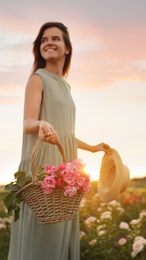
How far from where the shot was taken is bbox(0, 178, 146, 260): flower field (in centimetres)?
537

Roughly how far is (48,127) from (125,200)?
12.1ft

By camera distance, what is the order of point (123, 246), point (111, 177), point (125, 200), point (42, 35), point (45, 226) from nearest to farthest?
point (45, 226) → point (42, 35) → point (111, 177) → point (123, 246) → point (125, 200)

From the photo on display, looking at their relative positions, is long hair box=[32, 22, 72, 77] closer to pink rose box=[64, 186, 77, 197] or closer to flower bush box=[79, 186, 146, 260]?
pink rose box=[64, 186, 77, 197]

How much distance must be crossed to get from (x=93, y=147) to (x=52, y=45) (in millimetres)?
926

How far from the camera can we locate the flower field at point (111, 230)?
5369 millimetres

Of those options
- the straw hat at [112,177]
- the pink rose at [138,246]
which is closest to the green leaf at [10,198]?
the straw hat at [112,177]

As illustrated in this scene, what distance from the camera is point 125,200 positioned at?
7.21 m

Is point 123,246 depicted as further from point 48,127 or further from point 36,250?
point 48,127

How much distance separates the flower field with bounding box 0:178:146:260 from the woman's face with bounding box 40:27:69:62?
1127mm

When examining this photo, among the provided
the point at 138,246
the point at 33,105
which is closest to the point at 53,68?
the point at 33,105

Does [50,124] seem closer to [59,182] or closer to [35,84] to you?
[35,84]

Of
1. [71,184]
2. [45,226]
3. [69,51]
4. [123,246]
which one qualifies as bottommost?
[123,246]

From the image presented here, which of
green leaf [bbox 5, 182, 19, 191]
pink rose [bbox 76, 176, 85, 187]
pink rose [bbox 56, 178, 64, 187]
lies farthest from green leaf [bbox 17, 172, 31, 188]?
pink rose [bbox 76, 176, 85, 187]

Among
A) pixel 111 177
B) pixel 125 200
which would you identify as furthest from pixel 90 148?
pixel 125 200
